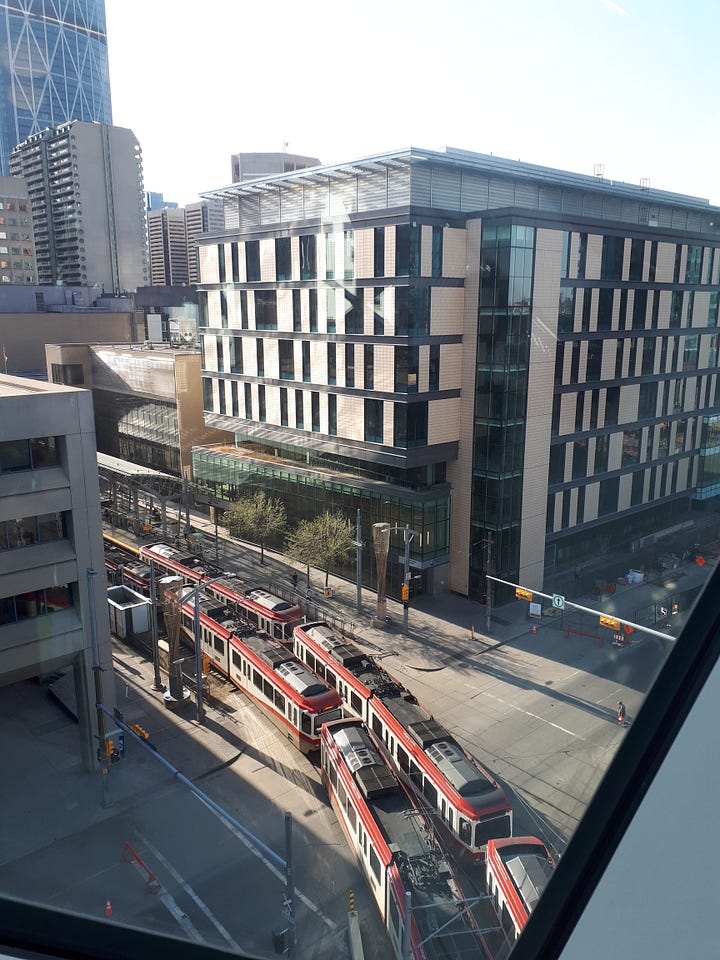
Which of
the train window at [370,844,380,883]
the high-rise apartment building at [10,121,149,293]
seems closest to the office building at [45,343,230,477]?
the train window at [370,844,380,883]

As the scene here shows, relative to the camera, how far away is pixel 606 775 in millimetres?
794

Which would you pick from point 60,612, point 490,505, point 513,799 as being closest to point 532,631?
point 490,505

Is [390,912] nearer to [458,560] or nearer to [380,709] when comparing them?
[380,709]

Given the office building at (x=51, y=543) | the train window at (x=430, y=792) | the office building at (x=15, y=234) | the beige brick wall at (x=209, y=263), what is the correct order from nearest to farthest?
the train window at (x=430, y=792)
the office building at (x=51, y=543)
the beige brick wall at (x=209, y=263)
the office building at (x=15, y=234)

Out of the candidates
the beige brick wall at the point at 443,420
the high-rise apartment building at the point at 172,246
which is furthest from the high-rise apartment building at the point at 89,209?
the beige brick wall at the point at 443,420

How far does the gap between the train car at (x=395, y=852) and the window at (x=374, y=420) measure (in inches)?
181

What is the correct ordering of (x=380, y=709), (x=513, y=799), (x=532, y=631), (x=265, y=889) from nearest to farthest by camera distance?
(x=265, y=889)
(x=513, y=799)
(x=380, y=709)
(x=532, y=631)

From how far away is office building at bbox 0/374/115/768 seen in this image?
418 cm

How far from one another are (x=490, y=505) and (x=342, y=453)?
2.07m

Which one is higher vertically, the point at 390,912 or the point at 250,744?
the point at 390,912

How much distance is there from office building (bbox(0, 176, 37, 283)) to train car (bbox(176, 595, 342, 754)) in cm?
2864

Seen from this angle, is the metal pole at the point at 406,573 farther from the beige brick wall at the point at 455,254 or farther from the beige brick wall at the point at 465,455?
the beige brick wall at the point at 455,254

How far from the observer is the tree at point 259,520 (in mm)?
8867

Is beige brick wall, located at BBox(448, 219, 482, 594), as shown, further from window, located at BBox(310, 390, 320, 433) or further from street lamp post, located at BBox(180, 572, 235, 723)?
street lamp post, located at BBox(180, 572, 235, 723)
